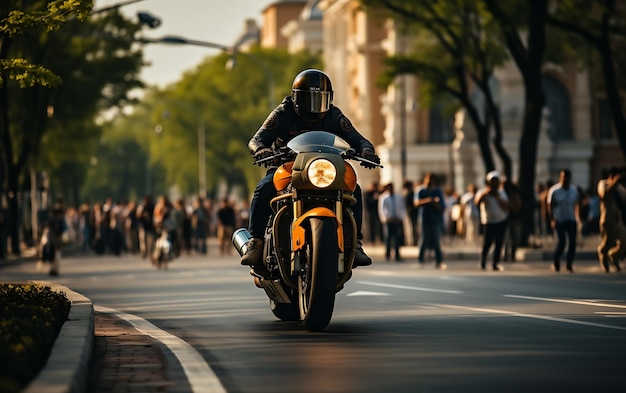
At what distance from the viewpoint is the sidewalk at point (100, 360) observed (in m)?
9.39

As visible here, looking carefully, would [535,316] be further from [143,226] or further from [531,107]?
[143,226]

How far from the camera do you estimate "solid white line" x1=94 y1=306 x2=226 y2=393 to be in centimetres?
1035

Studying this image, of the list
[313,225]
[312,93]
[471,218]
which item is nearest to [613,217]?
[312,93]

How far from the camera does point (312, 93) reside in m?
14.6

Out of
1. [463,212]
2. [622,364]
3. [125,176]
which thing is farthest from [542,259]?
[125,176]

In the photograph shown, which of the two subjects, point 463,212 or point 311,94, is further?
point 463,212

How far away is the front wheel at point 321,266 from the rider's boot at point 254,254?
1.02 meters

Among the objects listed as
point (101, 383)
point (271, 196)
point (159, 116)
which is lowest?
point (101, 383)

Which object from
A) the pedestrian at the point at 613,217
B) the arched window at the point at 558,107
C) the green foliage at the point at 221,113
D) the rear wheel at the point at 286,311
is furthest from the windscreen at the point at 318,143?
the green foliage at the point at 221,113

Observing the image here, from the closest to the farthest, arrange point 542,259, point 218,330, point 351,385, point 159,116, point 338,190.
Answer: point 351,385 < point 338,190 < point 218,330 < point 542,259 < point 159,116

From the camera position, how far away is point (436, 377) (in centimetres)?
1051

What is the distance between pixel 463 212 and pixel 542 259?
40.2ft

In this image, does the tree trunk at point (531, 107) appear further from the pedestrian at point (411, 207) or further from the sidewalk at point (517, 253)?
the pedestrian at point (411, 207)

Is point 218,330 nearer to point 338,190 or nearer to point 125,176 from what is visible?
point 338,190
